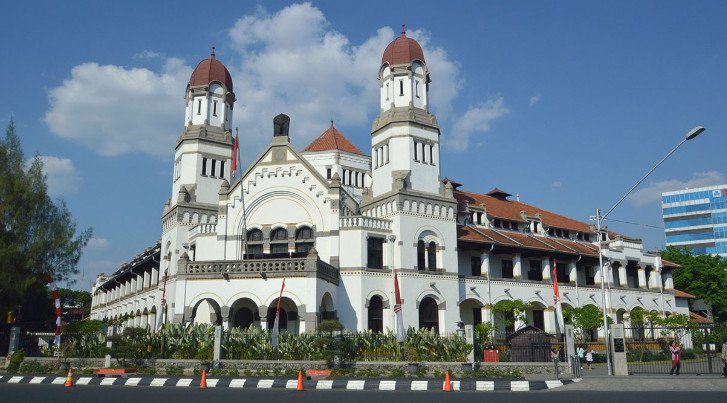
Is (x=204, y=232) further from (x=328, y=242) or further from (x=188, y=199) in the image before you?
(x=328, y=242)

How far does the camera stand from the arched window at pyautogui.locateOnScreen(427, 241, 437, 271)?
38438mm

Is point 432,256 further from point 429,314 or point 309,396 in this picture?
point 309,396

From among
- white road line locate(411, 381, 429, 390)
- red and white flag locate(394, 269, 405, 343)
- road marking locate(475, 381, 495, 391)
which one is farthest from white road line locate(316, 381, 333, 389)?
red and white flag locate(394, 269, 405, 343)

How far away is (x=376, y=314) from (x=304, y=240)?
243 inches

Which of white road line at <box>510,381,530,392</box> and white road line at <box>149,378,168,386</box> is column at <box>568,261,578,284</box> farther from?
white road line at <box>149,378,168,386</box>

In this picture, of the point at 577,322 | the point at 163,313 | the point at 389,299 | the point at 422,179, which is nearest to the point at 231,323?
the point at 163,313

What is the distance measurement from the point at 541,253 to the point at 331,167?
18.3 m

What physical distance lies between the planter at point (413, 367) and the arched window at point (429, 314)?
11.3 m

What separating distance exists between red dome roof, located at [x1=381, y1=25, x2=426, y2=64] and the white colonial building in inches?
3.2

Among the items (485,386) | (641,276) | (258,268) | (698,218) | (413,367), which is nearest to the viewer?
(485,386)

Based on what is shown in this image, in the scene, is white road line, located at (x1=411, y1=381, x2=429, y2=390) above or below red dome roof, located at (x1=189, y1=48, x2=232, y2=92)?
below

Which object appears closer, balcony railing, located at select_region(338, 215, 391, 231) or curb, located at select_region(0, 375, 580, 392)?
curb, located at select_region(0, 375, 580, 392)

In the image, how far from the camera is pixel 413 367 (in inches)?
1016

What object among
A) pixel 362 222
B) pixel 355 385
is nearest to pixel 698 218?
pixel 362 222
